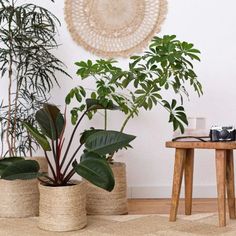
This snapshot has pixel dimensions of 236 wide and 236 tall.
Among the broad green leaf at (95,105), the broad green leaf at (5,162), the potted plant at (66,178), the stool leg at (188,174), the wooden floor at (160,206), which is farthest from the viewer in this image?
the wooden floor at (160,206)

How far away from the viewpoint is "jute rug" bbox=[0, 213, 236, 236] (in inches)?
88.4

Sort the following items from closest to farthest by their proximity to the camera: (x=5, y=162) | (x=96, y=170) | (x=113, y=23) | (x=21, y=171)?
(x=96, y=170), (x=21, y=171), (x=5, y=162), (x=113, y=23)

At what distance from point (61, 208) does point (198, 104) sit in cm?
138

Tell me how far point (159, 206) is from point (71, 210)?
814 millimetres

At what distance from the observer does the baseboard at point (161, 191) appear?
318cm

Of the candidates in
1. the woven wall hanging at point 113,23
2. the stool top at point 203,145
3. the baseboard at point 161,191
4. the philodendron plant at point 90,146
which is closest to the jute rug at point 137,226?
A: the philodendron plant at point 90,146

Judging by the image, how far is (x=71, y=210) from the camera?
7.46 ft

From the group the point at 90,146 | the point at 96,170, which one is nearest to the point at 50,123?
the point at 90,146

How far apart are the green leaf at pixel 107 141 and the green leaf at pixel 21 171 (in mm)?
293

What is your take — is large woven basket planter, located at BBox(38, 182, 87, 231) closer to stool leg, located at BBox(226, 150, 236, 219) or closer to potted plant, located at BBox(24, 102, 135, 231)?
potted plant, located at BBox(24, 102, 135, 231)

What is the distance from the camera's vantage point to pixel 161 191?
318 cm

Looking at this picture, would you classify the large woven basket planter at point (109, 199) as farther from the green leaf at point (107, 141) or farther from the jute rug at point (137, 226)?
the green leaf at point (107, 141)

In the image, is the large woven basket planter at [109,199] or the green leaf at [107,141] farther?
the large woven basket planter at [109,199]

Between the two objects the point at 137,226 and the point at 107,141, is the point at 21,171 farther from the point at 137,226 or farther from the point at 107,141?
the point at 137,226
